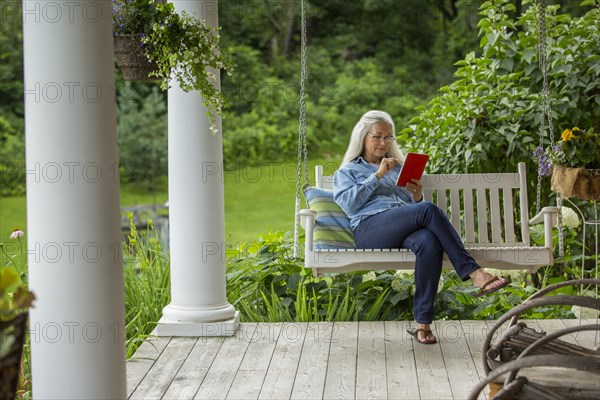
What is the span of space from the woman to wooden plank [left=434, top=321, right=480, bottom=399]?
12 centimetres

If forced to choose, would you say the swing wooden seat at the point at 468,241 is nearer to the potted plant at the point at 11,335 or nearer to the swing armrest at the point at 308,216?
the swing armrest at the point at 308,216

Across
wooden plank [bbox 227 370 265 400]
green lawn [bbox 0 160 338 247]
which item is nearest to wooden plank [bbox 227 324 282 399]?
wooden plank [bbox 227 370 265 400]

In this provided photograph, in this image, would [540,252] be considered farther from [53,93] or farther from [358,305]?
[53,93]

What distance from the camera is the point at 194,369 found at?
3922mm

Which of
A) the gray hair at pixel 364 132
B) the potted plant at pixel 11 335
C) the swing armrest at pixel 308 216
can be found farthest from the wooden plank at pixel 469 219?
the potted plant at pixel 11 335

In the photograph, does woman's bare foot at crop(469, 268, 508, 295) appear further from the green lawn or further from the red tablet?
the green lawn

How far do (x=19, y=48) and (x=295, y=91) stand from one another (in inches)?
116

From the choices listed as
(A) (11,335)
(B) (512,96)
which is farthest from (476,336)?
(A) (11,335)

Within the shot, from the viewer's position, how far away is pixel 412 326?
14.9 ft

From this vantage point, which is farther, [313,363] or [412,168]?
[412,168]

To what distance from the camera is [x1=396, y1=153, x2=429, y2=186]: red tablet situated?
4418 mm

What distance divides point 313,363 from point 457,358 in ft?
1.93

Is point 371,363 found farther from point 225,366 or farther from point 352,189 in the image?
point 352,189

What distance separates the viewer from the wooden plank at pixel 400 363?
11.7 ft
